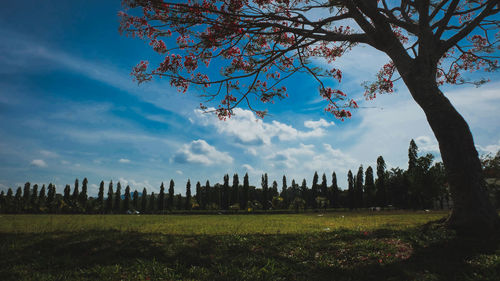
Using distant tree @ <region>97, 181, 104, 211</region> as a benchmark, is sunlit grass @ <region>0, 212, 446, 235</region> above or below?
above

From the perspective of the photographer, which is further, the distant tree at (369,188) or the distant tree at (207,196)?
the distant tree at (207,196)

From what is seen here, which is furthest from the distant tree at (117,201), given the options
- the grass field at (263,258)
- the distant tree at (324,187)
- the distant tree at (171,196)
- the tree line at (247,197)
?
the grass field at (263,258)

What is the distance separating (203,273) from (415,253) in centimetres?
412

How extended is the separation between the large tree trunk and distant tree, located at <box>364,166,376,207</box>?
2907 inches

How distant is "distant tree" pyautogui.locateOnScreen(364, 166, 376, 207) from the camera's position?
238 feet

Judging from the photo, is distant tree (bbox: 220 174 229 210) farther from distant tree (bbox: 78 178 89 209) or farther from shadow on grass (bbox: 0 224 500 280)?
shadow on grass (bbox: 0 224 500 280)

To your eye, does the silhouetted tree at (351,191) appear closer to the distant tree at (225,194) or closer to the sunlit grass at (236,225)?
the distant tree at (225,194)

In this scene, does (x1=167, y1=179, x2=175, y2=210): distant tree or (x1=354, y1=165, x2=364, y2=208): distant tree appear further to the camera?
(x1=167, y1=179, x2=175, y2=210): distant tree

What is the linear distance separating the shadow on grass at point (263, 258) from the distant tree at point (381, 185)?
69176mm

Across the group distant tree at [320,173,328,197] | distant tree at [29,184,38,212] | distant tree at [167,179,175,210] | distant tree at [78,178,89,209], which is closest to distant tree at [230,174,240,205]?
distant tree at [167,179,175,210]

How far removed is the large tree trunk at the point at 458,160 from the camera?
19.0 feet

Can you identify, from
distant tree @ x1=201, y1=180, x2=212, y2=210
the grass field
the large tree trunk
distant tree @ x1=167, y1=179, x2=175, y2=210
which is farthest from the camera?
distant tree @ x1=201, y1=180, x2=212, y2=210

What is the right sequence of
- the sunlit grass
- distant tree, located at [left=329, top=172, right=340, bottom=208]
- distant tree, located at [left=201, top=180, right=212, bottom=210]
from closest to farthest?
the sunlit grass → distant tree, located at [left=329, top=172, right=340, bottom=208] → distant tree, located at [left=201, top=180, right=212, bottom=210]

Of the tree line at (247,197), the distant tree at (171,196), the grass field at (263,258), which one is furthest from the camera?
the distant tree at (171,196)
